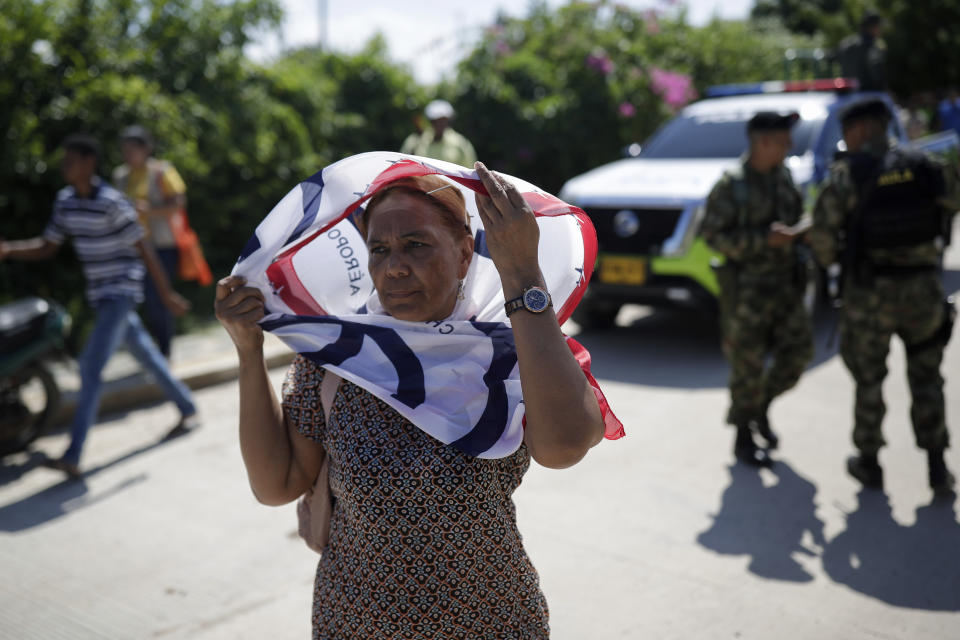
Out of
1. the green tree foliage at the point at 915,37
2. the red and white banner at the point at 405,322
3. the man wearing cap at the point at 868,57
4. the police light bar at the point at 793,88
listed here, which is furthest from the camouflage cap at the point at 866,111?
the green tree foliage at the point at 915,37

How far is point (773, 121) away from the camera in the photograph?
489cm

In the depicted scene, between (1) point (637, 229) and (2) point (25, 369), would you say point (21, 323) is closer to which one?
(2) point (25, 369)

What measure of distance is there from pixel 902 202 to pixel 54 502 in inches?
189

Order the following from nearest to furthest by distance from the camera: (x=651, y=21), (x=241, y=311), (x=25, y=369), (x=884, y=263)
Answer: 1. (x=241, y=311)
2. (x=884, y=263)
3. (x=25, y=369)
4. (x=651, y=21)

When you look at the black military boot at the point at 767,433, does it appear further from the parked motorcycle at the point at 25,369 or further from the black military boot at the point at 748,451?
the parked motorcycle at the point at 25,369

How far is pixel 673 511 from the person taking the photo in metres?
4.49

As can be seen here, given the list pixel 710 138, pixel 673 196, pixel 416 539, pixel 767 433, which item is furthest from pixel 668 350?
pixel 416 539

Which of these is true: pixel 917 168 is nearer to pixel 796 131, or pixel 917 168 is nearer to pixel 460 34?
pixel 796 131

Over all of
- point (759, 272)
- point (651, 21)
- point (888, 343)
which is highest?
point (651, 21)

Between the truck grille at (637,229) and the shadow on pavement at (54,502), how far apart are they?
430 centimetres

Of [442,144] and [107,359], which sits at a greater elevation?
[442,144]

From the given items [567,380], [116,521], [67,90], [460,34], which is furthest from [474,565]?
[460,34]

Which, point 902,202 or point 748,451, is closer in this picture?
point 902,202

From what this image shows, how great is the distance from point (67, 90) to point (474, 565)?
7.76 m
